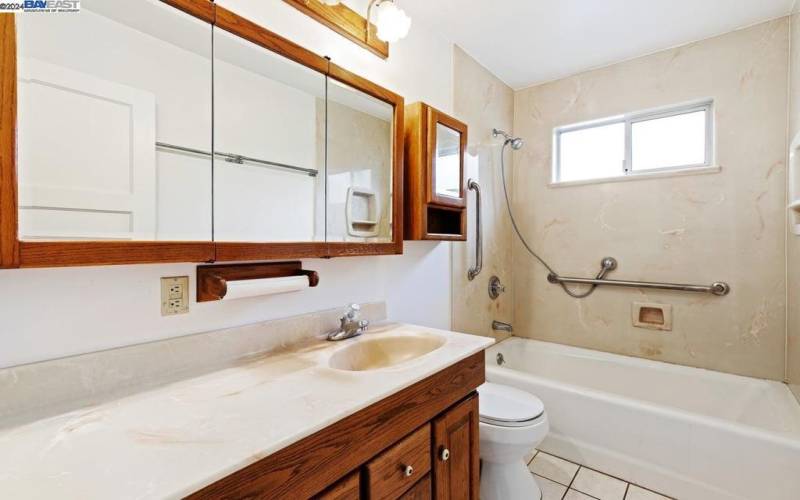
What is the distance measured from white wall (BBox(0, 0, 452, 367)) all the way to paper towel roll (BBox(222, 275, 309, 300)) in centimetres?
12

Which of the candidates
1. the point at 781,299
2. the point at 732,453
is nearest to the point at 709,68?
the point at 781,299

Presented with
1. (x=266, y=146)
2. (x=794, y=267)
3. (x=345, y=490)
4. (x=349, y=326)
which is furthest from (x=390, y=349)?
(x=794, y=267)

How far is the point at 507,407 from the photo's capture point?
169 centimetres

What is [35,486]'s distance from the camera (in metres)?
0.57

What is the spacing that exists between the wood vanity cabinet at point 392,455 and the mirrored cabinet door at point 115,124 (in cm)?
67

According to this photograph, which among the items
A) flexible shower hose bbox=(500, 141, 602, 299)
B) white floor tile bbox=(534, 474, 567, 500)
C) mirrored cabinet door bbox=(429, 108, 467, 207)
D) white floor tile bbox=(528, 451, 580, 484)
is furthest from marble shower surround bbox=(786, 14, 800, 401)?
mirrored cabinet door bbox=(429, 108, 467, 207)

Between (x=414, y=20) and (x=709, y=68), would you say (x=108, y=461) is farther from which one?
(x=709, y=68)

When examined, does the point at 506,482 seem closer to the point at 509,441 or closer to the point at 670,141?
the point at 509,441

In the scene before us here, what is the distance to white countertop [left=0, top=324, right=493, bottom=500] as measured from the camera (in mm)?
589

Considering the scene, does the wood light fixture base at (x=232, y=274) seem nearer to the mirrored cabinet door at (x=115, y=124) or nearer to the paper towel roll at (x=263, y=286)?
the paper towel roll at (x=263, y=286)

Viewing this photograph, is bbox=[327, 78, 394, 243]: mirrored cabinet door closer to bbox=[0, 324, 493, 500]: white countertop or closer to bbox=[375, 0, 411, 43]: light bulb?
bbox=[375, 0, 411, 43]: light bulb

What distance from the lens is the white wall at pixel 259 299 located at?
86cm

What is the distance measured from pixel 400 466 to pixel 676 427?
60.6 inches

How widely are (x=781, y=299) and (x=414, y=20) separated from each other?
2598mm
